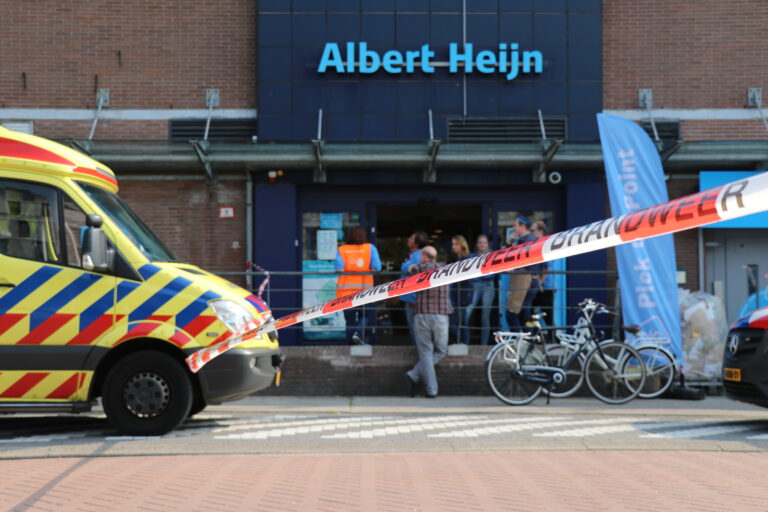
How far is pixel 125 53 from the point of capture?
1514 cm

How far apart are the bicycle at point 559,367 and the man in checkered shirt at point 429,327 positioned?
67 cm

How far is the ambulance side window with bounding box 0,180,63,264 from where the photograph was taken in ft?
25.7

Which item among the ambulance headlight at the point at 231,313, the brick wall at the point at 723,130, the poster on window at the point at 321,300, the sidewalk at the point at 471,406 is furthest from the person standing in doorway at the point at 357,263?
the brick wall at the point at 723,130

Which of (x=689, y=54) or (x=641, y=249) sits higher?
(x=689, y=54)

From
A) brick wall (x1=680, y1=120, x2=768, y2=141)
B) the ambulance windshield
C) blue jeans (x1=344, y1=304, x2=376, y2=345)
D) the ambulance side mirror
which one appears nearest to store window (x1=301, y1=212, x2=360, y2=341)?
blue jeans (x1=344, y1=304, x2=376, y2=345)

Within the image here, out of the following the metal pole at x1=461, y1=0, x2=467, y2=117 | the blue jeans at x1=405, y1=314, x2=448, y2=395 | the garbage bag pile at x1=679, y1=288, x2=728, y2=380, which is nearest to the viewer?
the blue jeans at x1=405, y1=314, x2=448, y2=395

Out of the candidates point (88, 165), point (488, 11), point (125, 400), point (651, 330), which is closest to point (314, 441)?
point (125, 400)

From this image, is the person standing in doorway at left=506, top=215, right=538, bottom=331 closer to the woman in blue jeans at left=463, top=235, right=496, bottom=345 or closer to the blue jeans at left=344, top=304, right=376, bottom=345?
the woman in blue jeans at left=463, top=235, right=496, bottom=345

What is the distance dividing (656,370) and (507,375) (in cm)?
195

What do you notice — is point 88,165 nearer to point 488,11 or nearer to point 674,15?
point 488,11

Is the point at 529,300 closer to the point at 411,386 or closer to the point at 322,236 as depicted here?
the point at 411,386

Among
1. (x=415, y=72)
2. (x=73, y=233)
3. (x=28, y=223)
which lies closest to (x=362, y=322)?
(x=415, y=72)

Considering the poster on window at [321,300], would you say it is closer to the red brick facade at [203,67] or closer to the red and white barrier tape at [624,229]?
the red brick facade at [203,67]

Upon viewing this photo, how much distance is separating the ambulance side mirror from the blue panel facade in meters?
7.27
